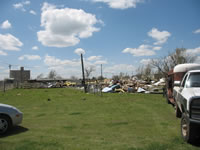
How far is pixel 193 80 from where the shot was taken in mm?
6004

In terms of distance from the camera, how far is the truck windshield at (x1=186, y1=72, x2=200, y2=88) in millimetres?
5746

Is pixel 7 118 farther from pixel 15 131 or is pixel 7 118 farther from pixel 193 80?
pixel 193 80

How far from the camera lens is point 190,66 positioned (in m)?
9.59

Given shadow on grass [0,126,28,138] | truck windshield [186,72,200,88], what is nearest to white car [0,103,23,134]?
shadow on grass [0,126,28,138]

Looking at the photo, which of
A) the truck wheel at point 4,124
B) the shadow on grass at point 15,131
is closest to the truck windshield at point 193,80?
the shadow on grass at point 15,131

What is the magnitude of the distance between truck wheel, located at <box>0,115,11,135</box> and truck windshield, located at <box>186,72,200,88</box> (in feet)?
20.9

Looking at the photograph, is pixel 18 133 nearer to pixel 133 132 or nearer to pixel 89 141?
pixel 89 141

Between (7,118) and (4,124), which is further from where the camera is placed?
(7,118)

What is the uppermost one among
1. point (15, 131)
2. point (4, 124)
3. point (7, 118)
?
point (7, 118)

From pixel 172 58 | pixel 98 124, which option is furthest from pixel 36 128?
pixel 172 58

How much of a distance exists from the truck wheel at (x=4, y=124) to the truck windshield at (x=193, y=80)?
6368 mm

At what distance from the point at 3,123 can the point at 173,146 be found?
5425 mm

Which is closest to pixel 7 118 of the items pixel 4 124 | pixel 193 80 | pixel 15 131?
pixel 4 124

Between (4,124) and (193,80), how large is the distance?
6.71 m
